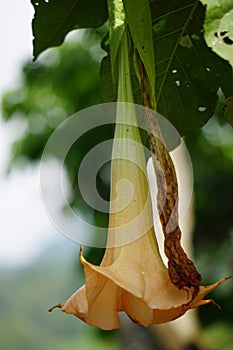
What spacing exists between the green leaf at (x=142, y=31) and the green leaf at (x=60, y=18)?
0.20 m

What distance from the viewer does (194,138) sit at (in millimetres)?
4613

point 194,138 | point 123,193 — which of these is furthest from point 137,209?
point 194,138

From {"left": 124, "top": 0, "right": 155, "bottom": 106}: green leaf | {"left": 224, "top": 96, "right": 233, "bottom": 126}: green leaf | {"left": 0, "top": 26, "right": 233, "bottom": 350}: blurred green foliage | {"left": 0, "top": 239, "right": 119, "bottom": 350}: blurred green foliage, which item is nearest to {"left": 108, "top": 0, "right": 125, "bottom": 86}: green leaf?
{"left": 124, "top": 0, "right": 155, "bottom": 106}: green leaf

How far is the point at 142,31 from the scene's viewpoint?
0.86m

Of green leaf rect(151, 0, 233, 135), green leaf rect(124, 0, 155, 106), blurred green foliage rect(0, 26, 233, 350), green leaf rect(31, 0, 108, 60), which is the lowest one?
blurred green foliage rect(0, 26, 233, 350)

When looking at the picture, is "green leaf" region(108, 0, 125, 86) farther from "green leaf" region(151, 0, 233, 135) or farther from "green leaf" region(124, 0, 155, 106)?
"green leaf" region(151, 0, 233, 135)

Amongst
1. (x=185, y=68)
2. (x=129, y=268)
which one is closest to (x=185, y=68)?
(x=185, y=68)

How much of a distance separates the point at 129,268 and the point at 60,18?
0.43 meters

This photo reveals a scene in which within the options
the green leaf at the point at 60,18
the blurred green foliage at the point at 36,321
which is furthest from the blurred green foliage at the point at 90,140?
the blurred green foliage at the point at 36,321

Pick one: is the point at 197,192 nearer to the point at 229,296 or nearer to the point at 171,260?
the point at 229,296

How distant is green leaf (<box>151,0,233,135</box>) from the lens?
1055 millimetres

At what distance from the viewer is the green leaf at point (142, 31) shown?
85 centimetres

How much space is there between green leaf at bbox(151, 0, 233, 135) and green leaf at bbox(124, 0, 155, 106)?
18 cm

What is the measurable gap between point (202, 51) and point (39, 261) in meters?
29.7
